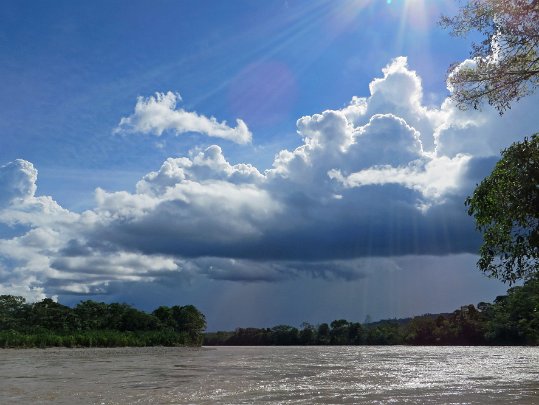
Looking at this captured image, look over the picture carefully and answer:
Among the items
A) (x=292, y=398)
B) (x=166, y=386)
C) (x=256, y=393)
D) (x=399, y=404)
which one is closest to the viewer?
(x=399, y=404)

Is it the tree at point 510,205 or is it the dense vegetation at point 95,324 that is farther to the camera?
the dense vegetation at point 95,324

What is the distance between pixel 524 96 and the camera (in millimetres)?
16922

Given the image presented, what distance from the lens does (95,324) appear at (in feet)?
319

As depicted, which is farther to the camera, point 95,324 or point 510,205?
point 95,324

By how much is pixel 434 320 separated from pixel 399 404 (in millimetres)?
132794

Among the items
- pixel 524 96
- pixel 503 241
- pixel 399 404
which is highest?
pixel 524 96

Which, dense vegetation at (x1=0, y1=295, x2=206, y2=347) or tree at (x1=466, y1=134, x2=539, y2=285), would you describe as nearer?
tree at (x1=466, y1=134, x2=539, y2=285)

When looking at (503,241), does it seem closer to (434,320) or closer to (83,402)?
(83,402)

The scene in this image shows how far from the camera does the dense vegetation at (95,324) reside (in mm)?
83125

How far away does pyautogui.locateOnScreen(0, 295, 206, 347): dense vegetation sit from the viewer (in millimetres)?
83125

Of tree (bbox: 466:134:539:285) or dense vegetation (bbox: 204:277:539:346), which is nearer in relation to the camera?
tree (bbox: 466:134:539:285)

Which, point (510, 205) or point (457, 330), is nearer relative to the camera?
point (510, 205)

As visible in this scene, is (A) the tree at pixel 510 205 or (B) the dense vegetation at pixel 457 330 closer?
(A) the tree at pixel 510 205

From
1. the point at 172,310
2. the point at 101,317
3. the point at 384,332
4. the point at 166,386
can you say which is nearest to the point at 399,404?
the point at 166,386
